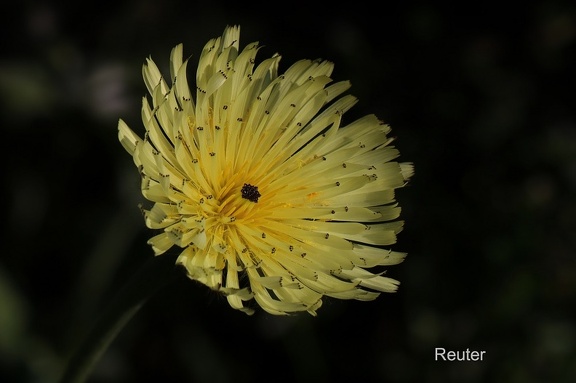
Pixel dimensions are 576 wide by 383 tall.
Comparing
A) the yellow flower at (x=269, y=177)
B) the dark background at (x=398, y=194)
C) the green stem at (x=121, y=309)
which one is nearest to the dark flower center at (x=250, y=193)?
the yellow flower at (x=269, y=177)

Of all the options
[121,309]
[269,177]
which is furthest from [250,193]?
[121,309]

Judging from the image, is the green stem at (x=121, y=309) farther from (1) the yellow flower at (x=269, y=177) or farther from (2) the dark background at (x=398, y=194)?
(2) the dark background at (x=398, y=194)

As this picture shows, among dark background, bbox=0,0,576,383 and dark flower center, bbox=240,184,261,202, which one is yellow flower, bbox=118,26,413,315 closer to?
dark flower center, bbox=240,184,261,202

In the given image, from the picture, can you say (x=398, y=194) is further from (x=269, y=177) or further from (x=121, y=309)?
(x=121, y=309)

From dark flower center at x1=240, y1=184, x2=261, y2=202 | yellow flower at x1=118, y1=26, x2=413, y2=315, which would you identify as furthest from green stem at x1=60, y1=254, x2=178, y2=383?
dark flower center at x1=240, y1=184, x2=261, y2=202

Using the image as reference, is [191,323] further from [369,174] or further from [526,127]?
[526,127]

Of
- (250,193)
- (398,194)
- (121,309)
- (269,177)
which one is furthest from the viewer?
(398,194)

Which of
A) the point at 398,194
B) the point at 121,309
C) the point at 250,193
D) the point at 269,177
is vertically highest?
the point at 398,194
